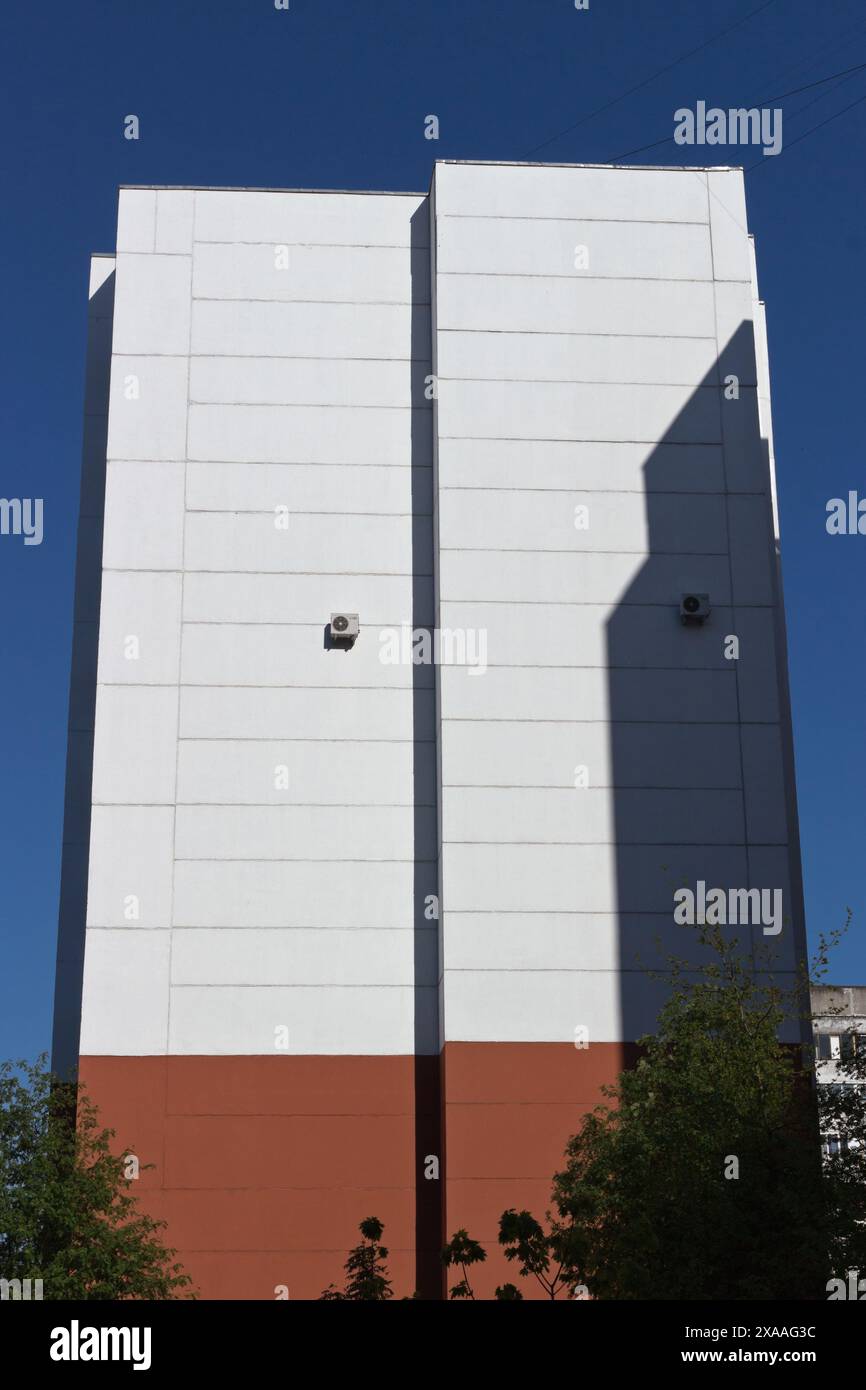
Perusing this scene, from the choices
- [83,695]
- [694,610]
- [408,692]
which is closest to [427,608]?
[408,692]

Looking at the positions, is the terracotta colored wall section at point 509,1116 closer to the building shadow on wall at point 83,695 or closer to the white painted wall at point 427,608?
the white painted wall at point 427,608

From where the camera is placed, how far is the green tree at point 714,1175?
84.3 ft

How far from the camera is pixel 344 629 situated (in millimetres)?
41625

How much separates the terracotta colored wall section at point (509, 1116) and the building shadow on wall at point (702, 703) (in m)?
1.53

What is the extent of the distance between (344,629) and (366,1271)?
15.1m

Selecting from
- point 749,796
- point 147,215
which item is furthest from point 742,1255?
point 147,215

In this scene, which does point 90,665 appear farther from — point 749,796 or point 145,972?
point 749,796

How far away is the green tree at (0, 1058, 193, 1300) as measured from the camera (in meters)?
31.2

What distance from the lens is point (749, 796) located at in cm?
4084

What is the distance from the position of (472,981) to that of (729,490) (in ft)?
45.4

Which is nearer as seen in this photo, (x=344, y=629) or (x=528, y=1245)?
(x=528, y=1245)

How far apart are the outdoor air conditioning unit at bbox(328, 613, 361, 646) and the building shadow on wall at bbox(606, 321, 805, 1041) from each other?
6.11 meters

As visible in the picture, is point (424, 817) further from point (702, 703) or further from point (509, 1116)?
point (509, 1116)
